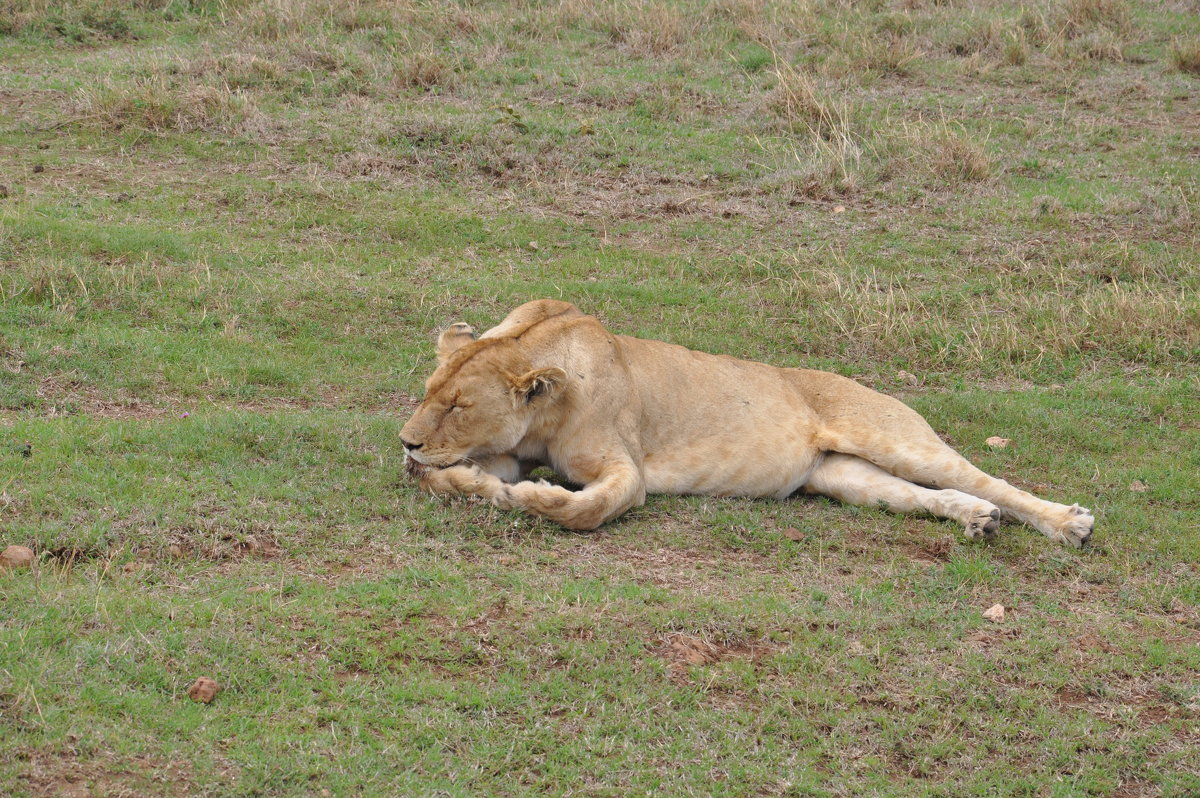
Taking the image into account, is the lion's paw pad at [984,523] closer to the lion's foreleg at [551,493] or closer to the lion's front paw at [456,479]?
the lion's foreleg at [551,493]

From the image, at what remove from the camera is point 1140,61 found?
51.2 feet

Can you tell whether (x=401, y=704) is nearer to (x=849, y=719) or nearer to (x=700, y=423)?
(x=849, y=719)

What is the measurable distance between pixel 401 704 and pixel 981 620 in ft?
8.61

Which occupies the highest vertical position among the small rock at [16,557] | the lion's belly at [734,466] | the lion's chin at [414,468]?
the small rock at [16,557]

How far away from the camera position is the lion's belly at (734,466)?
21.9 feet

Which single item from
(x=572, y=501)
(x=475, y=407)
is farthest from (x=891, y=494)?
(x=475, y=407)

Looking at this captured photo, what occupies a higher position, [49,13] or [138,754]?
[49,13]

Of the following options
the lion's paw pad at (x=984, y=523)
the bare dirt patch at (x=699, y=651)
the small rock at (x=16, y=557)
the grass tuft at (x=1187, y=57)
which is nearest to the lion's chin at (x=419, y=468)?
the bare dirt patch at (x=699, y=651)

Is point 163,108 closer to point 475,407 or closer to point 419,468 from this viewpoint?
point 419,468

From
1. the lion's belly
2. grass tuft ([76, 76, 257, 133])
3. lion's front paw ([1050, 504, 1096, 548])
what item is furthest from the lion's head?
grass tuft ([76, 76, 257, 133])

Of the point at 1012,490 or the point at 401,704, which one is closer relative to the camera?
the point at 401,704

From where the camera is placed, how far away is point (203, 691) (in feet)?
14.1

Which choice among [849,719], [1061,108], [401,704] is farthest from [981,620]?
[1061,108]

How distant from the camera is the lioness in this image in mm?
6047
